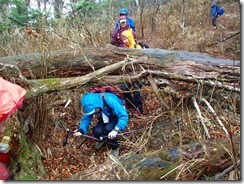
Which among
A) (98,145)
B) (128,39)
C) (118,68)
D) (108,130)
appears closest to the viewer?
(118,68)

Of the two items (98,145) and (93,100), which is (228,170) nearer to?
(93,100)

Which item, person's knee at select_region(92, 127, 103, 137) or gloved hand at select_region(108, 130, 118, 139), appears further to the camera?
person's knee at select_region(92, 127, 103, 137)

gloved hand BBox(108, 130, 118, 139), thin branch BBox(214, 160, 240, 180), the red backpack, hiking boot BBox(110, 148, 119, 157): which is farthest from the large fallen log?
thin branch BBox(214, 160, 240, 180)

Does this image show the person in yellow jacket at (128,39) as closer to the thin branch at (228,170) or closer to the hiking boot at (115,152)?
the hiking boot at (115,152)

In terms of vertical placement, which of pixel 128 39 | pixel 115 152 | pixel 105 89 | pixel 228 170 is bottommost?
pixel 115 152

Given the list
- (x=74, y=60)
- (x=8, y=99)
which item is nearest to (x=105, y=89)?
(x=74, y=60)

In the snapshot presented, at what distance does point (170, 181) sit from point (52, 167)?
2.08 meters

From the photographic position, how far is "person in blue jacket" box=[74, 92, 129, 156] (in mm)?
4383

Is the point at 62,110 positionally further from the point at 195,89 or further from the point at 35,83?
the point at 195,89

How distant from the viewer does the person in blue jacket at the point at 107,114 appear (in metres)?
4.38

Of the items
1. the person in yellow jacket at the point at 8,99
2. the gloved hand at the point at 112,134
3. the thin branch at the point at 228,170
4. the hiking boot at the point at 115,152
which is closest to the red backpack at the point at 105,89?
the gloved hand at the point at 112,134

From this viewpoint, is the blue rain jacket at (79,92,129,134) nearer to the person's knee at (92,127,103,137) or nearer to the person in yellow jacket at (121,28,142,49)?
the person's knee at (92,127,103,137)

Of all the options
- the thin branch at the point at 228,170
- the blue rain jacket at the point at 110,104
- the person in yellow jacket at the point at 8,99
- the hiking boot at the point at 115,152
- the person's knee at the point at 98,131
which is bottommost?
the hiking boot at the point at 115,152

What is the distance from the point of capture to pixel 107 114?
4.66 meters
